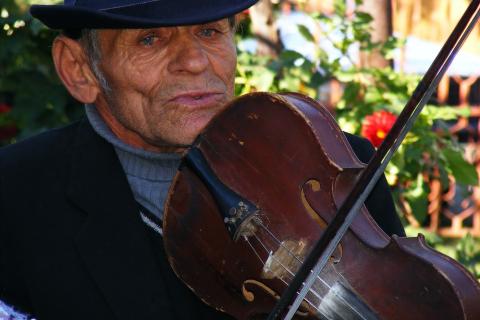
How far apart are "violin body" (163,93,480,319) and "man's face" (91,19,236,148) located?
0.10m

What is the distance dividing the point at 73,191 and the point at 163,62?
38 centimetres

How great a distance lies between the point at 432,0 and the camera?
4.32m

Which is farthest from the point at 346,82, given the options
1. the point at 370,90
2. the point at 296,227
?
the point at 296,227

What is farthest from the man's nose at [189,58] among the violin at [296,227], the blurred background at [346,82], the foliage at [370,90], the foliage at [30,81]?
the foliage at [30,81]

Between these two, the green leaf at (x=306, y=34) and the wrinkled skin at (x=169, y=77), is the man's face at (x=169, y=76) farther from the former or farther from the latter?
the green leaf at (x=306, y=34)

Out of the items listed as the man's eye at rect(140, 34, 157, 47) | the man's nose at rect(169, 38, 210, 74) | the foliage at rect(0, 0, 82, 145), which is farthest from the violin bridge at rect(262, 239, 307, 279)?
the foliage at rect(0, 0, 82, 145)

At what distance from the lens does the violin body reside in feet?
6.23

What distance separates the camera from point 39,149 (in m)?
2.60

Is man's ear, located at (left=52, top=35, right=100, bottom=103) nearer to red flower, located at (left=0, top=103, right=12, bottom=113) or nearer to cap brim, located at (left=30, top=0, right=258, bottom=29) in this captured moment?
cap brim, located at (left=30, top=0, right=258, bottom=29)

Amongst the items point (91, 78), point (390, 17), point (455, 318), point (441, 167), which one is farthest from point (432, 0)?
point (455, 318)

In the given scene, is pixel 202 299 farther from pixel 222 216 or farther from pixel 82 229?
pixel 82 229

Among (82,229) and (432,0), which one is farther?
(432,0)

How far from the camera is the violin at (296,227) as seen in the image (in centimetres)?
187

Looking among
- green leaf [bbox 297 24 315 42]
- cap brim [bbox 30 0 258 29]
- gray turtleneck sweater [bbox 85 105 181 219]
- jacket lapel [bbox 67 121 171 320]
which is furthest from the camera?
green leaf [bbox 297 24 315 42]
